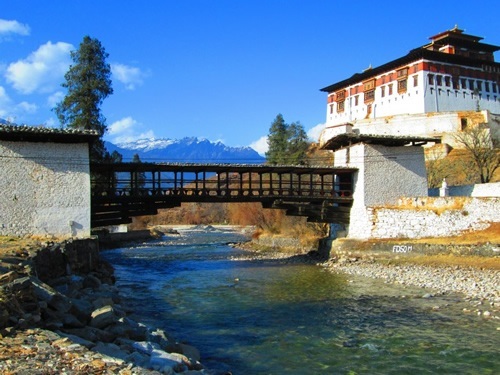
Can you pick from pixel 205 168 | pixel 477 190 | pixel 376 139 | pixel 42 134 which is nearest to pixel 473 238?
pixel 477 190

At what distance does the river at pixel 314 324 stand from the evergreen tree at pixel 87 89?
46.7 feet

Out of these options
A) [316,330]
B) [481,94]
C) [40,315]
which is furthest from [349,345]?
[481,94]

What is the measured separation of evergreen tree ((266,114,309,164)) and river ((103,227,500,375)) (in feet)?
143

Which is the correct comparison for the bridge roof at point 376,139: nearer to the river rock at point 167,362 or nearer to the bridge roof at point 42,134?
the bridge roof at point 42,134

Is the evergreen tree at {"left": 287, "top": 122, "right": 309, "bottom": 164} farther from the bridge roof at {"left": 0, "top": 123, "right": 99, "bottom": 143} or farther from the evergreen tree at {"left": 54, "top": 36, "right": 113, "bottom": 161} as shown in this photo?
the bridge roof at {"left": 0, "top": 123, "right": 99, "bottom": 143}

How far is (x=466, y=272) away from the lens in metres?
19.6

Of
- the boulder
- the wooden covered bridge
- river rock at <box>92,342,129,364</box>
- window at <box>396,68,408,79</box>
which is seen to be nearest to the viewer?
river rock at <box>92,342,129,364</box>

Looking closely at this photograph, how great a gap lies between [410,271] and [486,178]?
2078 cm

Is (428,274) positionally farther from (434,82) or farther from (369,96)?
(369,96)

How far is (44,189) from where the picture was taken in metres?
21.1

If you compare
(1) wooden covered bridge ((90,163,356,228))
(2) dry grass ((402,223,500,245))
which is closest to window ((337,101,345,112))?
(1) wooden covered bridge ((90,163,356,228))

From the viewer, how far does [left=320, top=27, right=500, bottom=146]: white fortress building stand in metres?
49.2

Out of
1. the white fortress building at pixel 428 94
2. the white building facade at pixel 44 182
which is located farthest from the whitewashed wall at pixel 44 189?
the white fortress building at pixel 428 94

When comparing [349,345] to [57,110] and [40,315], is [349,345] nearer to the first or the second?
[40,315]
